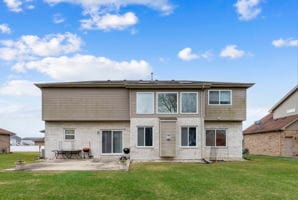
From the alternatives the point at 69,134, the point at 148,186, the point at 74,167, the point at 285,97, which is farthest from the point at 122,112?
the point at 285,97

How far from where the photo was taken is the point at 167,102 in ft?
73.9

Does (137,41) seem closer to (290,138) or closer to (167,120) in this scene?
(167,120)

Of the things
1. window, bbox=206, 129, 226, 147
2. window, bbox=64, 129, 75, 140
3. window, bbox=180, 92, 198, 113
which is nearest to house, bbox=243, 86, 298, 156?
window, bbox=206, 129, 226, 147

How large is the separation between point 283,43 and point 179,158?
37.3 feet

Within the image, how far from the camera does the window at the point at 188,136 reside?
73.5 ft

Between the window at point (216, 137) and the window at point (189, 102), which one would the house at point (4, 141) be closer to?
the window at point (189, 102)

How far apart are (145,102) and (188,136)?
3493 millimetres

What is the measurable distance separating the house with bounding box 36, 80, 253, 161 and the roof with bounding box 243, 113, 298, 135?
7689 mm

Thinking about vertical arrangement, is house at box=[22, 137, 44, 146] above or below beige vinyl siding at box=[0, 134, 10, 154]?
below

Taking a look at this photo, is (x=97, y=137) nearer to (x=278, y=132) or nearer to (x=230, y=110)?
(x=230, y=110)

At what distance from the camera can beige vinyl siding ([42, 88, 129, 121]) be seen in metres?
23.4

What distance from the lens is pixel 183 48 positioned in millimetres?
26484

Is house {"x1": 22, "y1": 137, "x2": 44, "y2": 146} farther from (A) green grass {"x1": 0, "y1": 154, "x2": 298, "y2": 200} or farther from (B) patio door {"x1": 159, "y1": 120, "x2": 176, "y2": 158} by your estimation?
(A) green grass {"x1": 0, "y1": 154, "x2": 298, "y2": 200}

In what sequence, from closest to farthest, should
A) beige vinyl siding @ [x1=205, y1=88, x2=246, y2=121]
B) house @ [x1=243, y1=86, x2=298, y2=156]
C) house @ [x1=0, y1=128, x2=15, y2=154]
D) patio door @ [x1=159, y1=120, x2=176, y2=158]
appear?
patio door @ [x1=159, y1=120, x2=176, y2=158] < beige vinyl siding @ [x1=205, y1=88, x2=246, y2=121] < house @ [x1=243, y1=86, x2=298, y2=156] < house @ [x1=0, y1=128, x2=15, y2=154]
